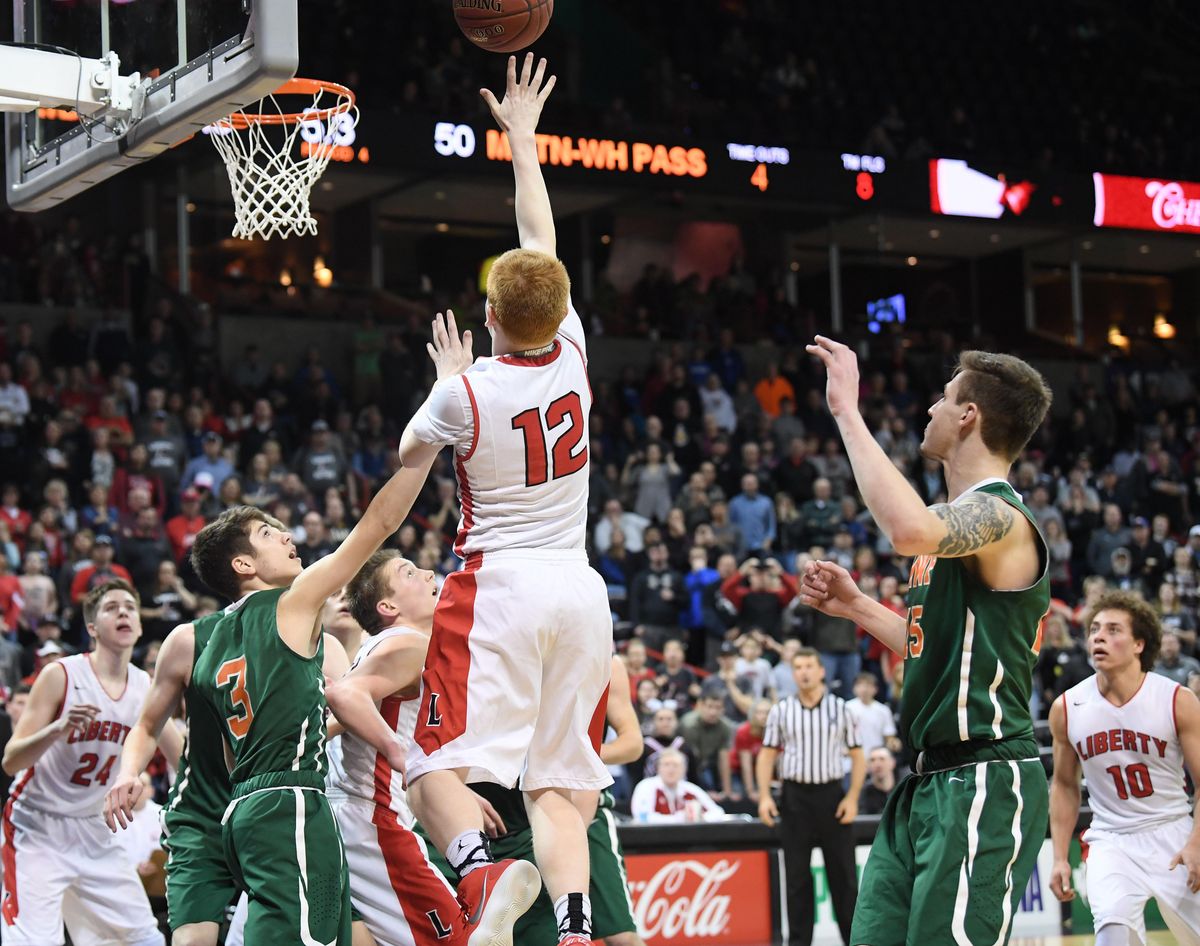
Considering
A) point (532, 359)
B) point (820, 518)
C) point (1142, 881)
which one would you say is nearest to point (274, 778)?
point (532, 359)

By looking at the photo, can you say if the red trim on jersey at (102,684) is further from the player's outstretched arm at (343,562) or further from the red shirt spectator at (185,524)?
the red shirt spectator at (185,524)

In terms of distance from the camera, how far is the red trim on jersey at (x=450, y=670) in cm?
479

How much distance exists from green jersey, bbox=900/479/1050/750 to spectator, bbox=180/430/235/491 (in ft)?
39.1

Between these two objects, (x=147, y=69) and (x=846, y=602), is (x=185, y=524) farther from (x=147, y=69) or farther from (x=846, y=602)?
(x=846, y=602)

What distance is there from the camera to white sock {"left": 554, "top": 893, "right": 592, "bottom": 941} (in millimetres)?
4668

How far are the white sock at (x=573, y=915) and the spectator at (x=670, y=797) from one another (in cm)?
754

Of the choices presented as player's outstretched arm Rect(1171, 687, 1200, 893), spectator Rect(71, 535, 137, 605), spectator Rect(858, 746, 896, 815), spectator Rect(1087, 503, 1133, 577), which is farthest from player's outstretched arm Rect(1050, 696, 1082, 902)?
spectator Rect(1087, 503, 1133, 577)

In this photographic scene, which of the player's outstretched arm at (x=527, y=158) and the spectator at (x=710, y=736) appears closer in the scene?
the player's outstretched arm at (x=527, y=158)

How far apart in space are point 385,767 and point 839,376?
8.81 feet

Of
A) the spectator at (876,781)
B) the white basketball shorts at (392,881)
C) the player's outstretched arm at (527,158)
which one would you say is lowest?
the spectator at (876,781)

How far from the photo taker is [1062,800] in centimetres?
720

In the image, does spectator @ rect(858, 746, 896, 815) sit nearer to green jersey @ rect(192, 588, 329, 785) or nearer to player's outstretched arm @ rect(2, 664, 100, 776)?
player's outstretched arm @ rect(2, 664, 100, 776)

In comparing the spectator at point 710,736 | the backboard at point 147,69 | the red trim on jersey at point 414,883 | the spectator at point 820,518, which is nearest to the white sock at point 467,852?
the red trim on jersey at point 414,883

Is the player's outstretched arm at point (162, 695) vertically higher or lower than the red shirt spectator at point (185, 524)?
lower
